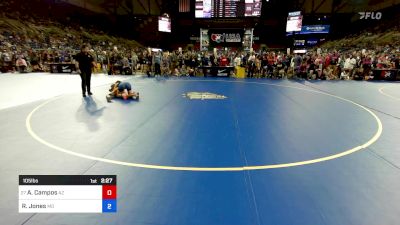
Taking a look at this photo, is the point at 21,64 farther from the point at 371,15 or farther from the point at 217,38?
the point at 371,15

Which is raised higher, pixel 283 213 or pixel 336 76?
pixel 336 76

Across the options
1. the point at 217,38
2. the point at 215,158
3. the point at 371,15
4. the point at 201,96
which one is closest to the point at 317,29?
the point at 371,15

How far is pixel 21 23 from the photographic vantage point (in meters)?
27.9

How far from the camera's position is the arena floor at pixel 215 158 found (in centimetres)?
323

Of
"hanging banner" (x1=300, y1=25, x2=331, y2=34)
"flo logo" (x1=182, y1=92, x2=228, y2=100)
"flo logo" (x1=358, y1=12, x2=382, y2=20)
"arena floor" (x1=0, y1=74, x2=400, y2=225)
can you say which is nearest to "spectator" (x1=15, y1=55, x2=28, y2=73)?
"arena floor" (x1=0, y1=74, x2=400, y2=225)

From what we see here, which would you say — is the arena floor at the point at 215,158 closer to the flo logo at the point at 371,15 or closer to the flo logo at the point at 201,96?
the flo logo at the point at 201,96

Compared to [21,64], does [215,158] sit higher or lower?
lower

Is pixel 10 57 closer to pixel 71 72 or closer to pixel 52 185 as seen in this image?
pixel 71 72

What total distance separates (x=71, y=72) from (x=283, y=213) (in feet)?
69.8

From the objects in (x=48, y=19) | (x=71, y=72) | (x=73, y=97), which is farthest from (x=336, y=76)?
(x=48, y=19)
